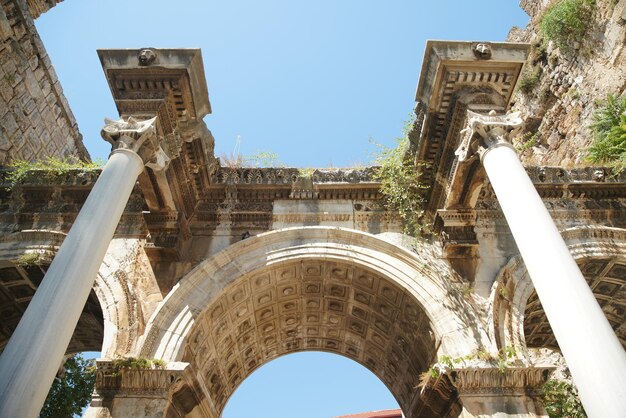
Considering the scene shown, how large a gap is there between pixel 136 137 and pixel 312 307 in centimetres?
485

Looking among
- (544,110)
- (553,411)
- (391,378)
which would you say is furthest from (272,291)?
(544,110)

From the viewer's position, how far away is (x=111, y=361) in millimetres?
6461

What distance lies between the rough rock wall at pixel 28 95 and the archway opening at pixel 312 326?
755 cm

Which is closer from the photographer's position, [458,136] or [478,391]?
[478,391]

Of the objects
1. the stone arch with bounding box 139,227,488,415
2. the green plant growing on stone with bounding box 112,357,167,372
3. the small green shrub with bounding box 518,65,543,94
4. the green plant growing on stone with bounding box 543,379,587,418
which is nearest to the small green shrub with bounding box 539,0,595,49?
the small green shrub with bounding box 518,65,543,94

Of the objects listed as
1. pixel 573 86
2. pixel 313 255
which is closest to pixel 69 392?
pixel 313 255

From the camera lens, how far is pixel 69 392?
1184 cm

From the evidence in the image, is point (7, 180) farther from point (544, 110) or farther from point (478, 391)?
point (544, 110)

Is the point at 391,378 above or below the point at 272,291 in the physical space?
below

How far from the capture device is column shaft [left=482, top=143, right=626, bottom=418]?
411 cm

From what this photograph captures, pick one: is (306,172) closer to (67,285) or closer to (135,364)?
(135,364)

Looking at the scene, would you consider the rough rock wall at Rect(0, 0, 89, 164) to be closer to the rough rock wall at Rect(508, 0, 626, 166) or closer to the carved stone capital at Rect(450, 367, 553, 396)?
the carved stone capital at Rect(450, 367, 553, 396)

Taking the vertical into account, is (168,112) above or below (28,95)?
below

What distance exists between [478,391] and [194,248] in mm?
5158
